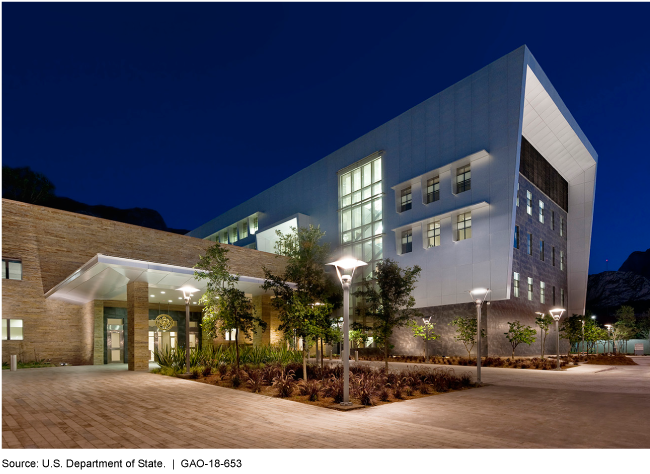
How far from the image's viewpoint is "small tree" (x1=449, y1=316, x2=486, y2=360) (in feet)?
100

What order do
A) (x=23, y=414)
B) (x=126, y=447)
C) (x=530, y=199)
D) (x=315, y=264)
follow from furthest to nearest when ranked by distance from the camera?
(x=530, y=199) < (x=315, y=264) < (x=23, y=414) < (x=126, y=447)

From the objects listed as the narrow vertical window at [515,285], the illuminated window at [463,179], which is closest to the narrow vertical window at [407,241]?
the illuminated window at [463,179]

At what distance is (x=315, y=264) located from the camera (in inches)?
707

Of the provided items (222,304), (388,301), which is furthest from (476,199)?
(222,304)

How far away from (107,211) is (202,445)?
160153mm

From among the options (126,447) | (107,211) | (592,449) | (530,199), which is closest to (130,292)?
(126,447)

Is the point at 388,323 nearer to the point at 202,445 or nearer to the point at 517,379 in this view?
the point at 517,379

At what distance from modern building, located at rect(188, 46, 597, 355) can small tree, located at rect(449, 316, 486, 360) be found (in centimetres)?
127

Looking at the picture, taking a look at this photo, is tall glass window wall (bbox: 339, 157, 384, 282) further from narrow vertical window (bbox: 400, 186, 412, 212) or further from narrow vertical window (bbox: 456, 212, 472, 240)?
narrow vertical window (bbox: 456, 212, 472, 240)

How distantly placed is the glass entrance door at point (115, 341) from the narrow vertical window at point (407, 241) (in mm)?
22587

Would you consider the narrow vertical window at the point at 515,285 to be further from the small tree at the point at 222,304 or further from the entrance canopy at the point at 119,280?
the small tree at the point at 222,304

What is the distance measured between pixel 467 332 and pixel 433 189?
12.1 metres

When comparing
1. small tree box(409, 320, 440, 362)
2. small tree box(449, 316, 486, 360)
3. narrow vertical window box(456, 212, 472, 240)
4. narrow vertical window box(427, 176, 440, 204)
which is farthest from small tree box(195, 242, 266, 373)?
narrow vertical window box(427, 176, 440, 204)

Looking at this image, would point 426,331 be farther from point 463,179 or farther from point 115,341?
point 115,341
